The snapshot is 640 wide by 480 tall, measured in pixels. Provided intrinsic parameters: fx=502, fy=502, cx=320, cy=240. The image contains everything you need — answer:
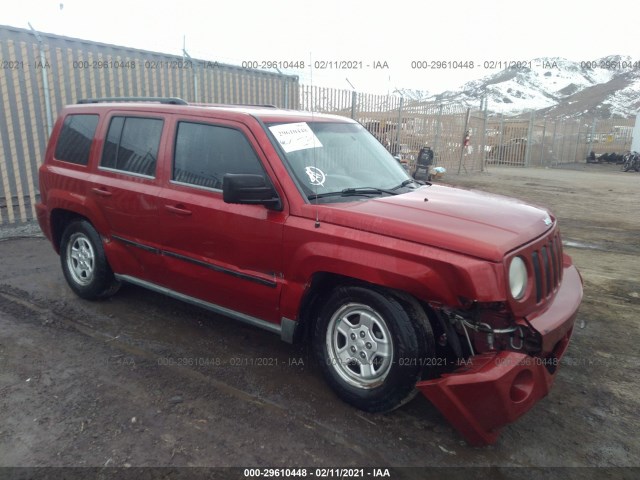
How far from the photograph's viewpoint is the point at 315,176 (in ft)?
11.8

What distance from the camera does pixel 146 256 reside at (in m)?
4.32

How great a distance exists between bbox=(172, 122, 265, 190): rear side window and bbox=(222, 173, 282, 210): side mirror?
258mm

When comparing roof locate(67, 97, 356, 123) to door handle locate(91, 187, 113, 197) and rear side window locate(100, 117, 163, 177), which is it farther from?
door handle locate(91, 187, 113, 197)

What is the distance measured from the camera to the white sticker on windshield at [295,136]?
3660mm

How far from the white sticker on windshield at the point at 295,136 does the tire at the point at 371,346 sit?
114 centimetres

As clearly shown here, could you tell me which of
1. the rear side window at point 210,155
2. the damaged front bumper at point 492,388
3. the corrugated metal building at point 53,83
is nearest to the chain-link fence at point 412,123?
the corrugated metal building at point 53,83

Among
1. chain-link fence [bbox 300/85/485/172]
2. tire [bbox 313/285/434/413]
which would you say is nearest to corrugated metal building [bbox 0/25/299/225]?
chain-link fence [bbox 300/85/485/172]

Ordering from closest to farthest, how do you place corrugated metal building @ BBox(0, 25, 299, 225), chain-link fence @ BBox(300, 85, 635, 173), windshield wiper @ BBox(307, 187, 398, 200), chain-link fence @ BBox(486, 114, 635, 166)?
windshield wiper @ BBox(307, 187, 398, 200) → corrugated metal building @ BBox(0, 25, 299, 225) → chain-link fence @ BBox(300, 85, 635, 173) → chain-link fence @ BBox(486, 114, 635, 166)

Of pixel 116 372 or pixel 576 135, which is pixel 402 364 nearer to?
pixel 116 372

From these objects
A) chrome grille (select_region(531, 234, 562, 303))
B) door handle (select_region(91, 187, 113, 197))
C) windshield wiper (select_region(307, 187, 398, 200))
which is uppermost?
windshield wiper (select_region(307, 187, 398, 200))

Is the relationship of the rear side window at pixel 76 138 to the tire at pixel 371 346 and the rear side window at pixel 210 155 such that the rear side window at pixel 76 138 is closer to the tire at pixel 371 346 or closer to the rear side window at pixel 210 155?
the rear side window at pixel 210 155

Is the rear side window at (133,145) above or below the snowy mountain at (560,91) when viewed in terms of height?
below

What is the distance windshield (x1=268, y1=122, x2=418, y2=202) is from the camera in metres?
3.55

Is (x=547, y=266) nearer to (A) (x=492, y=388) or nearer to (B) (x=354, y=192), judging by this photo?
(A) (x=492, y=388)
